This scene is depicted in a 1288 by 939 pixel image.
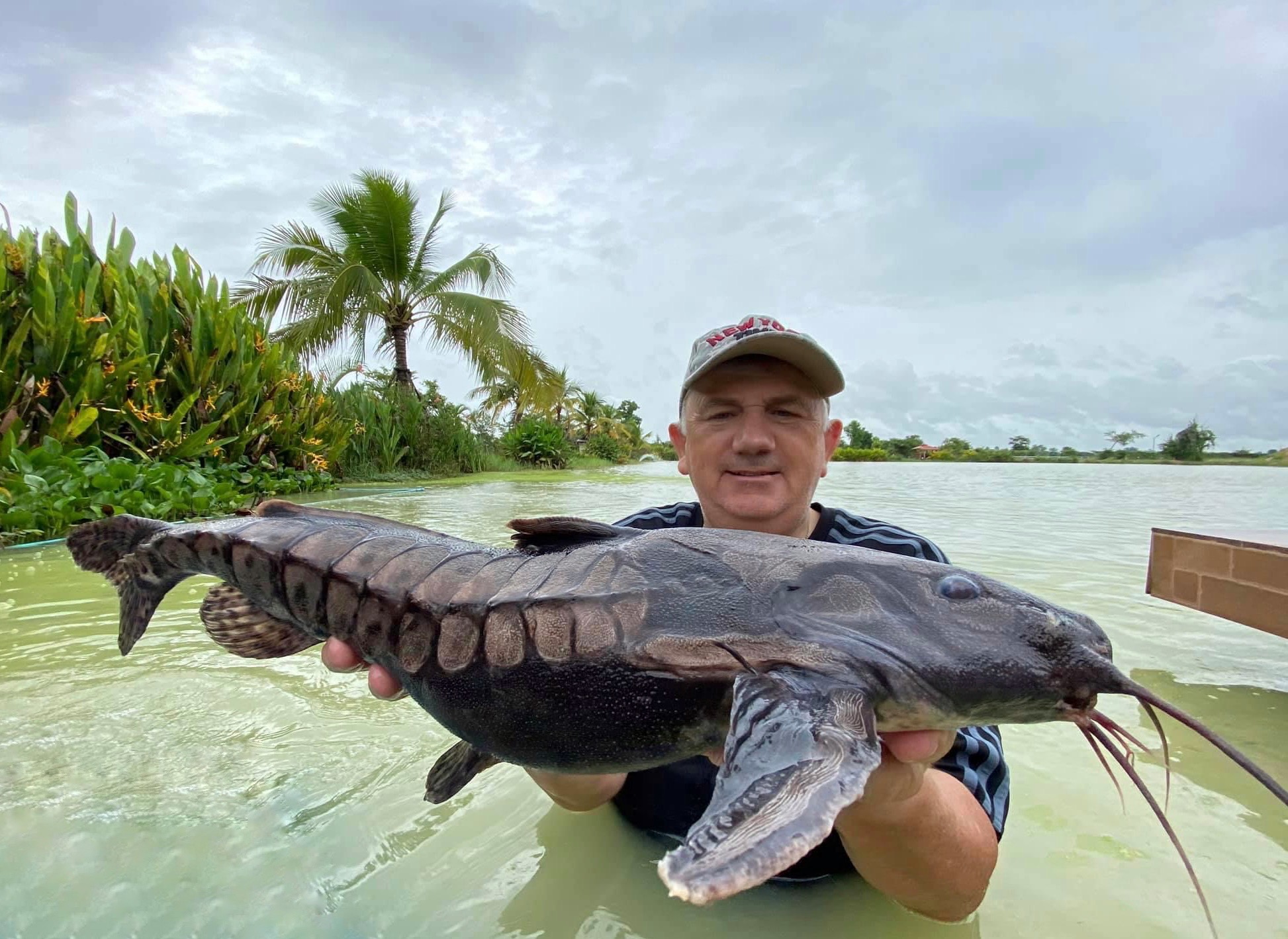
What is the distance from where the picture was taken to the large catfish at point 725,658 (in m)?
1.10

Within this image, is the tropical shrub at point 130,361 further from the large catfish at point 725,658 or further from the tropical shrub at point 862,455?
the tropical shrub at point 862,455

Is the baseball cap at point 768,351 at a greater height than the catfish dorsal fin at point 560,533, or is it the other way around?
the baseball cap at point 768,351

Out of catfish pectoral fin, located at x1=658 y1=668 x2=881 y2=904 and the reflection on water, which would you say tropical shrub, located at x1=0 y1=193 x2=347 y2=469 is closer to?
the reflection on water

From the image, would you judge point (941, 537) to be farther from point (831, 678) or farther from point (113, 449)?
point (113, 449)

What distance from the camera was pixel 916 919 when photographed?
1.83 m

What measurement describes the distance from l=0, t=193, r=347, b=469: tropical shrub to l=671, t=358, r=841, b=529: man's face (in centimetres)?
709

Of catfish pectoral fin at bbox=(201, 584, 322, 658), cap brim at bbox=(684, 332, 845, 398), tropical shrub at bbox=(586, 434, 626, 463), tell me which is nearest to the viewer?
catfish pectoral fin at bbox=(201, 584, 322, 658)

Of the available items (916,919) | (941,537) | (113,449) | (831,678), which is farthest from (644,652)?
(113,449)

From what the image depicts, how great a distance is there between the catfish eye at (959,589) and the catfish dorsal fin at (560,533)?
27.5 inches

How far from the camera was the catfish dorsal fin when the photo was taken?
5.57ft

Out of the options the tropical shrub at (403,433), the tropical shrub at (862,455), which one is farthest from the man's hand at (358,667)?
the tropical shrub at (862,455)

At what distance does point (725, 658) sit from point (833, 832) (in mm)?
877

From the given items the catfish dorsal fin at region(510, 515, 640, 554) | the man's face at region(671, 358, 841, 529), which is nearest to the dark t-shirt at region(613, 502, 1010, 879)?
the man's face at region(671, 358, 841, 529)

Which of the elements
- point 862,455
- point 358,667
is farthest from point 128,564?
point 862,455
